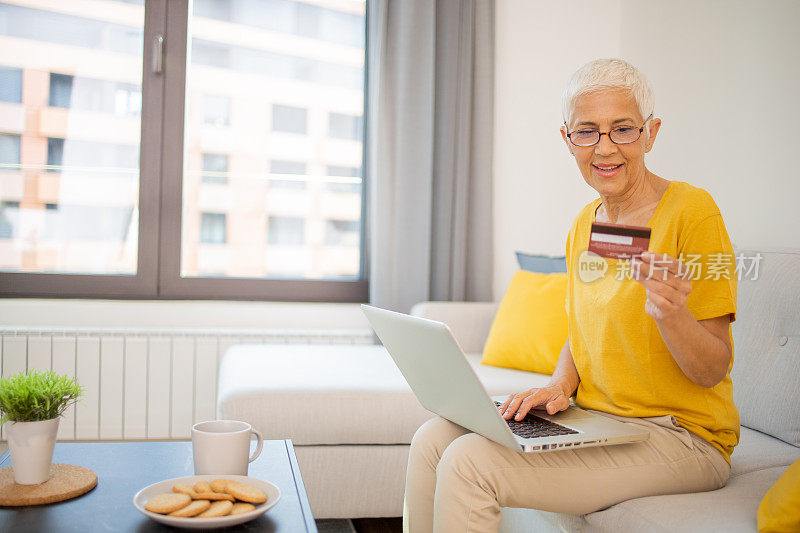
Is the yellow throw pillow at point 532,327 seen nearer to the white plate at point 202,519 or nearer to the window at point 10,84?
the white plate at point 202,519

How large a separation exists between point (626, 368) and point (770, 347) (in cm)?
53

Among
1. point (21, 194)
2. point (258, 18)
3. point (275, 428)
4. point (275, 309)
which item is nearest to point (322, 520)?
point (275, 428)

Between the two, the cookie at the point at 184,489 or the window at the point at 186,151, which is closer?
the cookie at the point at 184,489

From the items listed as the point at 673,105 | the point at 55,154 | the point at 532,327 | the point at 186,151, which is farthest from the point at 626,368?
the point at 55,154

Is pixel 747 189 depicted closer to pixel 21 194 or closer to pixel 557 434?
pixel 557 434

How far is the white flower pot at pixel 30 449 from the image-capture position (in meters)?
1.08

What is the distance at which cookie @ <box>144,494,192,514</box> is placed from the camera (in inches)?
37.8

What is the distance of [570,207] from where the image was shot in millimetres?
2908

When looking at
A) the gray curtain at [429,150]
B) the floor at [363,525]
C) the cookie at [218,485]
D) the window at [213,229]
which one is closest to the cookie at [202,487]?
the cookie at [218,485]

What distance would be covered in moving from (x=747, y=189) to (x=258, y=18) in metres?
2.20

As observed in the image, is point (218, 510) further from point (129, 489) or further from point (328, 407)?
point (328, 407)

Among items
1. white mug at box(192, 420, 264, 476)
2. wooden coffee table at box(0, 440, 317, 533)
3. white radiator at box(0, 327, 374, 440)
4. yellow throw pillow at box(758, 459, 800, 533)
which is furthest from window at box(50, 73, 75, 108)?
yellow throw pillow at box(758, 459, 800, 533)

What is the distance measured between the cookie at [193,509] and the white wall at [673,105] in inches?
63.3

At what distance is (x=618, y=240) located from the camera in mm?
997
